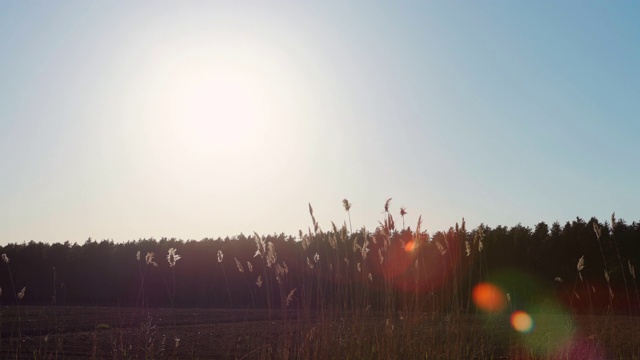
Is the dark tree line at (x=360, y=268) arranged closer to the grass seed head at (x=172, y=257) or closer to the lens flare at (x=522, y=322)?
the grass seed head at (x=172, y=257)

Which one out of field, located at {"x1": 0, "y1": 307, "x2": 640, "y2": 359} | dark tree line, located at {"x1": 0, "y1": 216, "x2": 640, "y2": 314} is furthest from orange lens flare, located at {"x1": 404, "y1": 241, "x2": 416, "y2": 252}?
field, located at {"x1": 0, "y1": 307, "x2": 640, "y2": 359}

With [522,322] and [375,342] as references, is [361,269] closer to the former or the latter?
[375,342]

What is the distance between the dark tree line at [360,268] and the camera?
18.5 ft

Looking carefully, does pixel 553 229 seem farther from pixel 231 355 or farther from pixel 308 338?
pixel 308 338

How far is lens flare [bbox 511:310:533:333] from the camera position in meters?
9.00

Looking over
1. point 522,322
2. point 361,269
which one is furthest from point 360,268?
point 522,322

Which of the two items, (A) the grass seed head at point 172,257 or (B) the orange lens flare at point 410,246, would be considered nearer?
(A) the grass seed head at point 172,257

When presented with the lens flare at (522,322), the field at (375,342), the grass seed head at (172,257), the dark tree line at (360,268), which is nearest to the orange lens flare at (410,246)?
the dark tree line at (360,268)

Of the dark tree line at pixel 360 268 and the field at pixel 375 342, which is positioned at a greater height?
the dark tree line at pixel 360 268

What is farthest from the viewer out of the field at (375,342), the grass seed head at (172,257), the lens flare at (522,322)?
the lens flare at (522,322)

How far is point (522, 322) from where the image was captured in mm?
9680

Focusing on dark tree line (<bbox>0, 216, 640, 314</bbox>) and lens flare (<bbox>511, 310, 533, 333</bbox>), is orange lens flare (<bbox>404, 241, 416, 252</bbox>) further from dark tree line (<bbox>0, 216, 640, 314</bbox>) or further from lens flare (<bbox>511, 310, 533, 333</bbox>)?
lens flare (<bbox>511, 310, 533, 333</bbox>)

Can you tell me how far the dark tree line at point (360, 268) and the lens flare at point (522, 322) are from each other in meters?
0.77

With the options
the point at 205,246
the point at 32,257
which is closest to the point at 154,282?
the point at 205,246
